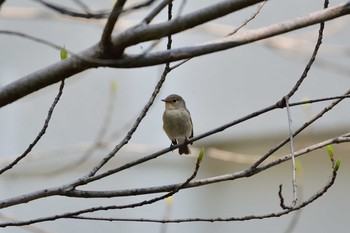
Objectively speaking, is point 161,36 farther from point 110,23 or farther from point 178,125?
point 178,125

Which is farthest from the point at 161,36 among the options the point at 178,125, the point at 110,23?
the point at 178,125

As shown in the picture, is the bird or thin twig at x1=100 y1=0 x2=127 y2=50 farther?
the bird

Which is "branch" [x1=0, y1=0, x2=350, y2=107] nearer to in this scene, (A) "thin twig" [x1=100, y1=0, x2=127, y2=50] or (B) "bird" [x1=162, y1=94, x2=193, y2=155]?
(A) "thin twig" [x1=100, y1=0, x2=127, y2=50]

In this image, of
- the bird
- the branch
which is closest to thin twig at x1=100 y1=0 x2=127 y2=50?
the branch

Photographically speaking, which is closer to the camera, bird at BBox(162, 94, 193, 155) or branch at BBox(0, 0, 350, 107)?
branch at BBox(0, 0, 350, 107)

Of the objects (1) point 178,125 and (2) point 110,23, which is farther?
(1) point 178,125

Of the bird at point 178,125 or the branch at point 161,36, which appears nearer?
the branch at point 161,36

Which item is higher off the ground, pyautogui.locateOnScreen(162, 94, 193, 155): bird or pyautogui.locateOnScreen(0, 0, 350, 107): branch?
pyautogui.locateOnScreen(162, 94, 193, 155): bird

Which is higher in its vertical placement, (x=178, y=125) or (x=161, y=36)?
(x=178, y=125)

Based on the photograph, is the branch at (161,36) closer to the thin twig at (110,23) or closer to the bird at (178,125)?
the thin twig at (110,23)

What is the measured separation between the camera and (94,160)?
5.02 m

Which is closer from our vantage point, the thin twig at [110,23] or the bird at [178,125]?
the thin twig at [110,23]

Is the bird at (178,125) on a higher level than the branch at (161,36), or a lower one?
higher

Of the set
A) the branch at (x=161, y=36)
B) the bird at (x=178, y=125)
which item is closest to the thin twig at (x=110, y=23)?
the branch at (x=161, y=36)
